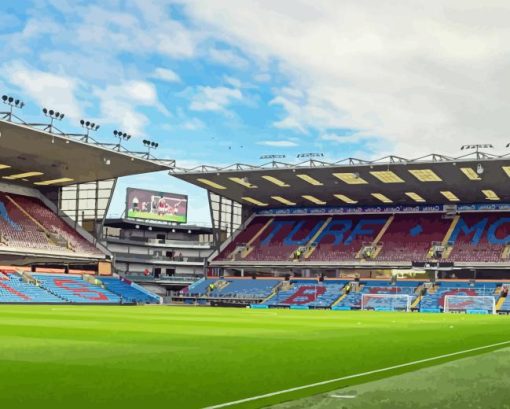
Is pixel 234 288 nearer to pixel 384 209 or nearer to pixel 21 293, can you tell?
pixel 384 209

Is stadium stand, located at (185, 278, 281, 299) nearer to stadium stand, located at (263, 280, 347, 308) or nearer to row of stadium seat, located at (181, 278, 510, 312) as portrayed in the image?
row of stadium seat, located at (181, 278, 510, 312)

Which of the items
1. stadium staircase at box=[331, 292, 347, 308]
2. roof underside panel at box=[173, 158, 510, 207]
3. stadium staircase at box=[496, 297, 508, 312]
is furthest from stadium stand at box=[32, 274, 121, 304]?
stadium staircase at box=[496, 297, 508, 312]

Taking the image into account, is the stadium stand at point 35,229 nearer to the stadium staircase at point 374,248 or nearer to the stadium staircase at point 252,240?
the stadium staircase at point 252,240

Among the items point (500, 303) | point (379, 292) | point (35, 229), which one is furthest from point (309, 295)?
point (35, 229)

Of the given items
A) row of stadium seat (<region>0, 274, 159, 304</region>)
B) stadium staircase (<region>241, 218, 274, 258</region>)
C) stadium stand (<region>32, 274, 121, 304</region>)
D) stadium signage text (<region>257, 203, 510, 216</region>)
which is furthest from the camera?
stadium staircase (<region>241, 218, 274, 258</region>)

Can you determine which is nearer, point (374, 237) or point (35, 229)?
point (35, 229)

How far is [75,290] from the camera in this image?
6275cm

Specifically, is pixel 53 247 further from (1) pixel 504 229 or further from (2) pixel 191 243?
(1) pixel 504 229

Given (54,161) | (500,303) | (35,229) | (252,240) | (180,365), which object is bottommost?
(500,303)

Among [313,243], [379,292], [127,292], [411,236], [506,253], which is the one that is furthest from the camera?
[313,243]

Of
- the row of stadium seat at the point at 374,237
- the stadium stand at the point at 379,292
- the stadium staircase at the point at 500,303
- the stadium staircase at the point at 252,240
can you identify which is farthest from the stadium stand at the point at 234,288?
the stadium staircase at the point at 500,303

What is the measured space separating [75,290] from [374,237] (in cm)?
3387

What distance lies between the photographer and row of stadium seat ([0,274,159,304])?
5659 cm

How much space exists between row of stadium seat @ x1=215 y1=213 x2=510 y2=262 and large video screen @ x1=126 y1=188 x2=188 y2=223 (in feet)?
41.1
